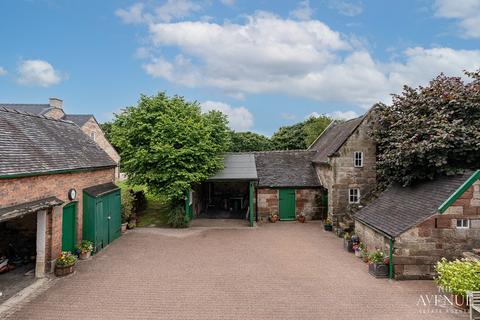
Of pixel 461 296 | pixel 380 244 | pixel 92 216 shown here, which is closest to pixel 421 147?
pixel 380 244

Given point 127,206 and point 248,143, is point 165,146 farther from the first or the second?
point 248,143

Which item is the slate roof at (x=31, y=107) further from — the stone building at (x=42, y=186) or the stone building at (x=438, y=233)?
the stone building at (x=438, y=233)

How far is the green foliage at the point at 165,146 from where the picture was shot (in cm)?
1844

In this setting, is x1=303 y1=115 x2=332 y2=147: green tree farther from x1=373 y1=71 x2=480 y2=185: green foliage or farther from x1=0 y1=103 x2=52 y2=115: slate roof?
x1=0 y1=103 x2=52 y2=115: slate roof

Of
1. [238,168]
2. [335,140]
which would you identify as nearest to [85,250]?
[238,168]

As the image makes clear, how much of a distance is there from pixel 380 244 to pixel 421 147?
14.8 ft

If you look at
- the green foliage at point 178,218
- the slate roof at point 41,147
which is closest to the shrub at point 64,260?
the slate roof at point 41,147

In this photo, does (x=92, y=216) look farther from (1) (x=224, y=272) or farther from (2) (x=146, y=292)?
(1) (x=224, y=272)

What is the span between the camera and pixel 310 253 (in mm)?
14383

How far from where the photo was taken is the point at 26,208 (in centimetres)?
955

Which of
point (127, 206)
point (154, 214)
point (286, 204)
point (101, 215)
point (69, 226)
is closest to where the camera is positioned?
point (69, 226)

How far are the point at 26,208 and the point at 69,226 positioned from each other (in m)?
3.80

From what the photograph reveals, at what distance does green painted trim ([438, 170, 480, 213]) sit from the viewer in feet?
36.1

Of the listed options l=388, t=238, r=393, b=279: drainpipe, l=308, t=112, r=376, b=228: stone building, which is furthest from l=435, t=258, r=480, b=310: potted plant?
l=308, t=112, r=376, b=228: stone building
